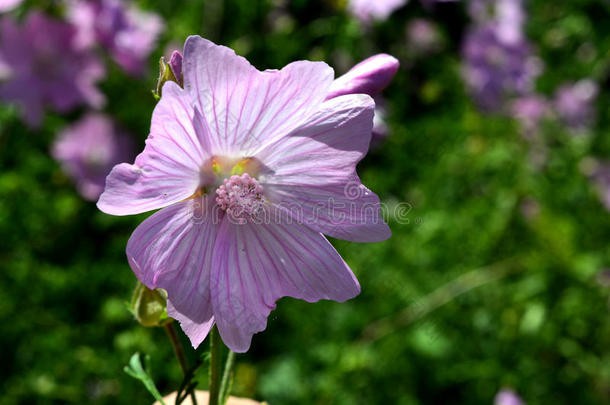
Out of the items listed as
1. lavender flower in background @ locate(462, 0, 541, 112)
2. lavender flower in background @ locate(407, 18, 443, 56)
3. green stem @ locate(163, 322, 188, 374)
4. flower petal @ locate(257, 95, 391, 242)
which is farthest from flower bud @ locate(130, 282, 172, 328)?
lavender flower in background @ locate(407, 18, 443, 56)

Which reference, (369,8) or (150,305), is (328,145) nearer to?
(150,305)

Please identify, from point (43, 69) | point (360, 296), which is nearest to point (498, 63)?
point (360, 296)

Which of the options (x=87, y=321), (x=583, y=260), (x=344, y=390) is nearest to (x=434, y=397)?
(x=344, y=390)

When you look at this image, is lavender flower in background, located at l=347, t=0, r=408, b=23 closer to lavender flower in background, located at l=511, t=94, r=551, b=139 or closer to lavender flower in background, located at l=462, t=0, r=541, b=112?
lavender flower in background, located at l=462, t=0, r=541, b=112

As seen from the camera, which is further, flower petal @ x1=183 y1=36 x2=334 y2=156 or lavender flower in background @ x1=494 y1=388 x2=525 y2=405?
lavender flower in background @ x1=494 y1=388 x2=525 y2=405

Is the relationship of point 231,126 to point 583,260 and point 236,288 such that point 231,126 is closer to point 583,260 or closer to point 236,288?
point 236,288

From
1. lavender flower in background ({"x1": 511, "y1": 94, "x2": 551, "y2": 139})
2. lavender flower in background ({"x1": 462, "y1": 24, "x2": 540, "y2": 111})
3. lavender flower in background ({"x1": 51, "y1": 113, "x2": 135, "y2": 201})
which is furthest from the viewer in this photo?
lavender flower in background ({"x1": 511, "y1": 94, "x2": 551, "y2": 139})

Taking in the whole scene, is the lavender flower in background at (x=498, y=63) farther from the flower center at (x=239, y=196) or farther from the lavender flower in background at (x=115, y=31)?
the flower center at (x=239, y=196)
